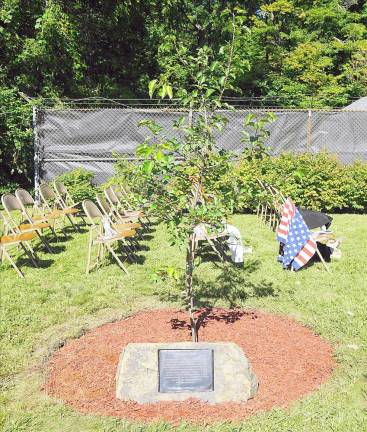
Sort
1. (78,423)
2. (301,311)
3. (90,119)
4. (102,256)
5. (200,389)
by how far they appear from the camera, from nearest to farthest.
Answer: (78,423) < (200,389) < (301,311) < (102,256) < (90,119)

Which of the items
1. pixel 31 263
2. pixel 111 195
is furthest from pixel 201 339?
pixel 111 195

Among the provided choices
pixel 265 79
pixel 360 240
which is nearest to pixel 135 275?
pixel 360 240

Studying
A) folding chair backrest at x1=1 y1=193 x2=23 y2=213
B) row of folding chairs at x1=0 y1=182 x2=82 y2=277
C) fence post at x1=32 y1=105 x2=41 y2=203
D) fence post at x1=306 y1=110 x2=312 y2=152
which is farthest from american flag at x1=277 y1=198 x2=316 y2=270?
fence post at x1=32 y1=105 x2=41 y2=203

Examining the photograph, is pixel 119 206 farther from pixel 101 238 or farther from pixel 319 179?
pixel 319 179

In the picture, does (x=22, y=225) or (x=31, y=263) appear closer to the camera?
(x=31, y=263)

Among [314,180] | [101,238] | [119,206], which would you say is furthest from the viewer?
[314,180]

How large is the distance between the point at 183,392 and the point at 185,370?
0.58 feet

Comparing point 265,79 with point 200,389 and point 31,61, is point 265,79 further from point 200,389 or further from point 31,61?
point 200,389

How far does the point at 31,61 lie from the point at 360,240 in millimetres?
11109

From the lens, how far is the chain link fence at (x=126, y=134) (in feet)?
43.8

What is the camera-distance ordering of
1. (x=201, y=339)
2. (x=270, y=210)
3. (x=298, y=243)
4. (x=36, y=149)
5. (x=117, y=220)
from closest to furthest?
(x=201, y=339) < (x=298, y=243) < (x=117, y=220) < (x=270, y=210) < (x=36, y=149)

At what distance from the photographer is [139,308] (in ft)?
20.9

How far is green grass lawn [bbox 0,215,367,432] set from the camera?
4.11 m

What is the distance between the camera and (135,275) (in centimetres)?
764
